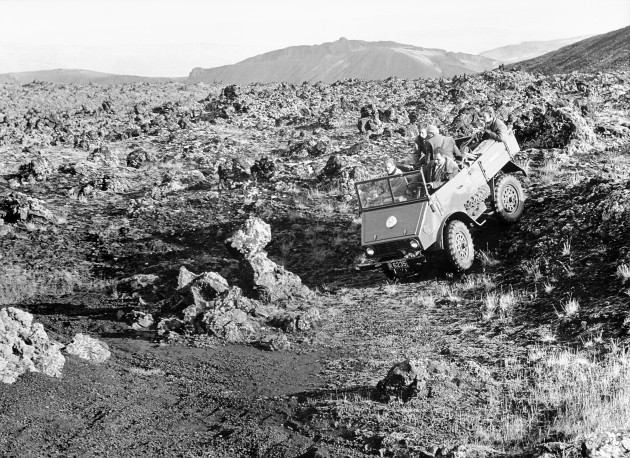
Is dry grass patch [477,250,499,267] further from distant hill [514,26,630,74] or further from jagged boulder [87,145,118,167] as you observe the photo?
distant hill [514,26,630,74]

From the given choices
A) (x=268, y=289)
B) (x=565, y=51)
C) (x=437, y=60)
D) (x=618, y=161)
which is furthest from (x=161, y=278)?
(x=437, y=60)

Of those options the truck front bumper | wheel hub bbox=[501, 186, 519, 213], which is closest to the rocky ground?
wheel hub bbox=[501, 186, 519, 213]

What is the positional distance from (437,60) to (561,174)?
6751cm

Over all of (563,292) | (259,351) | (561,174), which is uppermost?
(561,174)

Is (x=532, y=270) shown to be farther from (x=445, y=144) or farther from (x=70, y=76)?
(x=70, y=76)

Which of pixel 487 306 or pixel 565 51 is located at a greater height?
pixel 565 51

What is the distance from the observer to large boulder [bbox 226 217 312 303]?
13555mm

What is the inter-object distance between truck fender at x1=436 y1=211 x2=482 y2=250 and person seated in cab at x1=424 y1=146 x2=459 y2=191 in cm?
67

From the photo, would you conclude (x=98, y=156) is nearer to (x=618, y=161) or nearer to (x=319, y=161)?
(x=319, y=161)

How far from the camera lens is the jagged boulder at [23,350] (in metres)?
9.53

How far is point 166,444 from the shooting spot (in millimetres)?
7727

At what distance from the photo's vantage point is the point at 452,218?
13281 millimetres

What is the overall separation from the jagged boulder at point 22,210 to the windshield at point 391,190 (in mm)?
9759

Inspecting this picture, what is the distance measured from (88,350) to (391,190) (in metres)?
6.02
